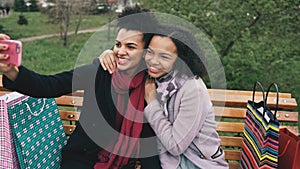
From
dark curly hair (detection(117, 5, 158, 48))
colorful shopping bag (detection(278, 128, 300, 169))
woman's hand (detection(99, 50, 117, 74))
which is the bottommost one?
colorful shopping bag (detection(278, 128, 300, 169))

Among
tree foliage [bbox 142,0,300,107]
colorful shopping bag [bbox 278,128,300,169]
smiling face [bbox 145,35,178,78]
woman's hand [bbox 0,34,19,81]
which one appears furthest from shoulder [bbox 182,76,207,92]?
tree foliage [bbox 142,0,300,107]

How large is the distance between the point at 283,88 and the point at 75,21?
20.5ft

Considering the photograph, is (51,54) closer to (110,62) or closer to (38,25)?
(38,25)

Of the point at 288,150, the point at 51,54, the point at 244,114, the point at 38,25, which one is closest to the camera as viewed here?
the point at 288,150

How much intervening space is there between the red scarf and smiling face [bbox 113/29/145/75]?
68 millimetres

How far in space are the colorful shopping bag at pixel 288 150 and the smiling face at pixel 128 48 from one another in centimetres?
93

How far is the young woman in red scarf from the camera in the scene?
2.27 meters

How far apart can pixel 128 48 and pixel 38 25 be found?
10.2 meters

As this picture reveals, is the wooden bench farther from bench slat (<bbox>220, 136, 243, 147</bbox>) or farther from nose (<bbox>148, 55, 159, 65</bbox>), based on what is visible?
nose (<bbox>148, 55, 159, 65</bbox>)

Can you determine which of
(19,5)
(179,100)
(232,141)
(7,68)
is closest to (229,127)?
(232,141)

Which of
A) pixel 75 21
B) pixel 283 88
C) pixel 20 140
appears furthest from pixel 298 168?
pixel 75 21

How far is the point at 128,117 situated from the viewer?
90.8 inches

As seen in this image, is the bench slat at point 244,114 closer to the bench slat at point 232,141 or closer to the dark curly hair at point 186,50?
the bench slat at point 232,141

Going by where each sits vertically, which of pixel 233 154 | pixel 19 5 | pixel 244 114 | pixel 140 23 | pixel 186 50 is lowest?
pixel 19 5
